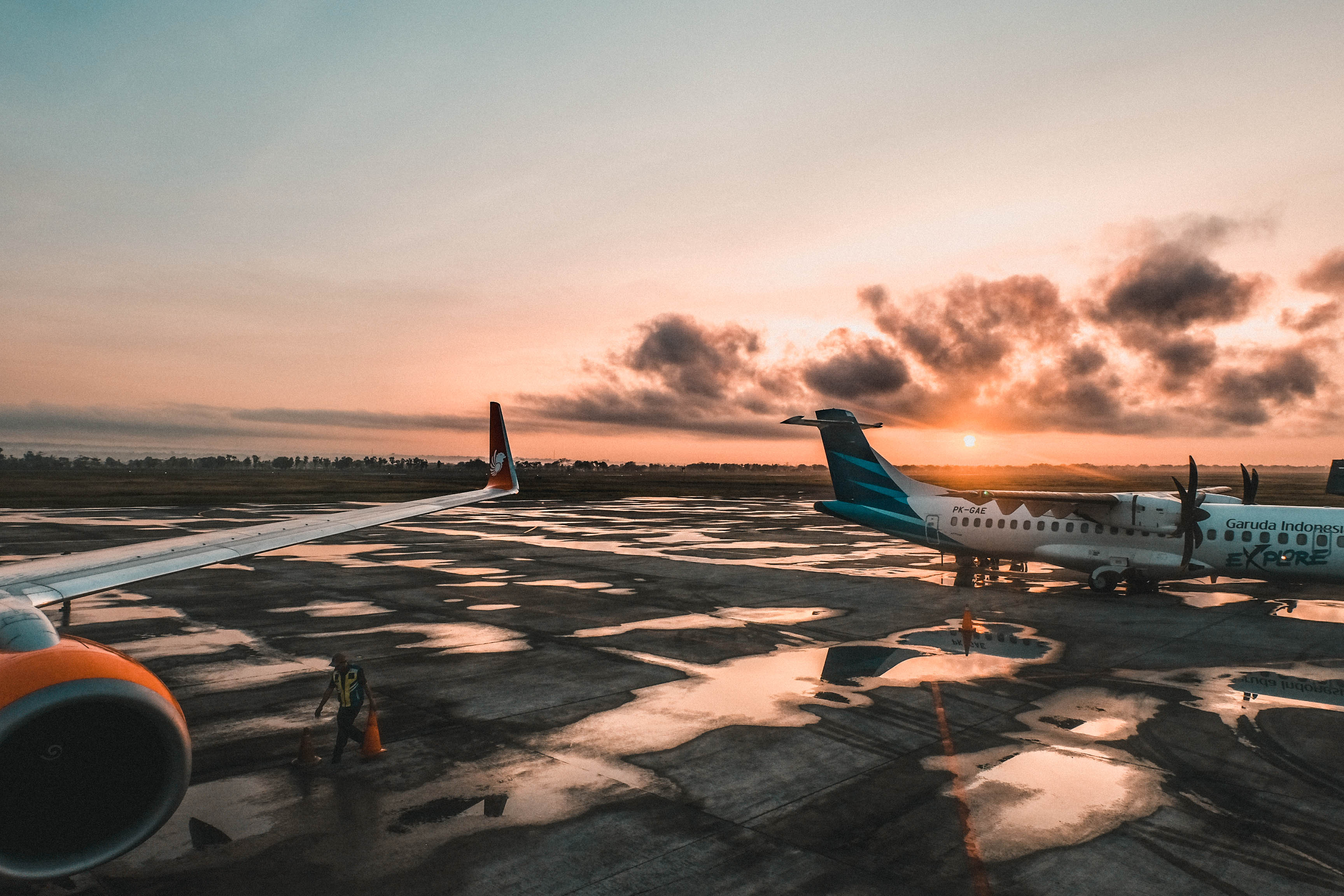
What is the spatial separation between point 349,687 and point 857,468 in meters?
24.1

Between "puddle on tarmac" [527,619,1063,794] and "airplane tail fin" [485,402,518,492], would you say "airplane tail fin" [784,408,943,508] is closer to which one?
"puddle on tarmac" [527,619,1063,794]

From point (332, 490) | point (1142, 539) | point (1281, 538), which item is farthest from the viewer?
point (332, 490)

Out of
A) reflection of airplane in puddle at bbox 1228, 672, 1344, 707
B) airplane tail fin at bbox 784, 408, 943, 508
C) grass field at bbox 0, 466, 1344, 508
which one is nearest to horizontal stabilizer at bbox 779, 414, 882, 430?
airplane tail fin at bbox 784, 408, 943, 508

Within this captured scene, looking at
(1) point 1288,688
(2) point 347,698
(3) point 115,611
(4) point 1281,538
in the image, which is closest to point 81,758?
(2) point 347,698

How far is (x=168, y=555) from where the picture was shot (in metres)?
9.86

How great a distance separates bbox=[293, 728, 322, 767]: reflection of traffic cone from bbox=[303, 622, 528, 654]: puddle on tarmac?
6.59 metres

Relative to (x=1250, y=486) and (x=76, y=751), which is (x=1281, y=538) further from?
(x=76, y=751)

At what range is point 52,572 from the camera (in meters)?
8.33

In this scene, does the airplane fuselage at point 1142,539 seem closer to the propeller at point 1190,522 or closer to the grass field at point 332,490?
the propeller at point 1190,522

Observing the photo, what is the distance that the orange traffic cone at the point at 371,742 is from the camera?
11.2 meters

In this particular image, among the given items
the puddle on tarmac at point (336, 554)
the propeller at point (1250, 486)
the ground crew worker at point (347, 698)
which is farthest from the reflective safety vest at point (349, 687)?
the propeller at point (1250, 486)

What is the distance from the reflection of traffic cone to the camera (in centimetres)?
1089

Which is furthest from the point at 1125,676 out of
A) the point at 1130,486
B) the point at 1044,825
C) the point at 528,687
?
the point at 1130,486

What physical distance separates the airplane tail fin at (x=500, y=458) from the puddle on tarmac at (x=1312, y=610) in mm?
23390
